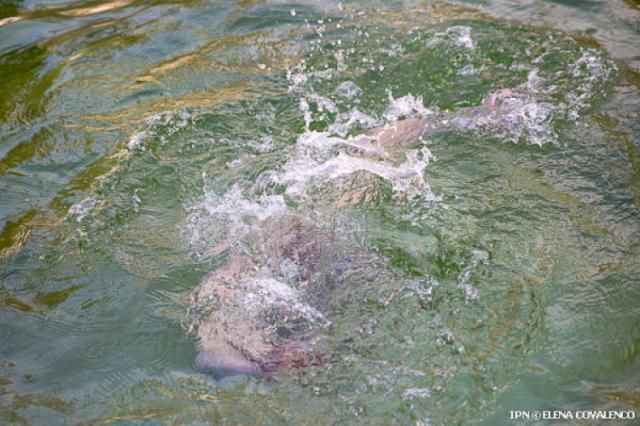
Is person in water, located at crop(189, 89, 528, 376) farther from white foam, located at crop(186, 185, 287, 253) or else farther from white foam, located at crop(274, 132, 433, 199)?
white foam, located at crop(274, 132, 433, 199)

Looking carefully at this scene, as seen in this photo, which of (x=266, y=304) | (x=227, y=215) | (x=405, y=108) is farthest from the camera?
(x=405, y=108)

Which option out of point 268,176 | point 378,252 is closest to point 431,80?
point 268,176

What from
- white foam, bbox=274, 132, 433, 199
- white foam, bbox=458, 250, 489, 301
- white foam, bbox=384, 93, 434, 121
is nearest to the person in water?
white foam, bbox=274, 132, 433, 199

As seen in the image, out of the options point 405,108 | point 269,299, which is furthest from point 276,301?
point 405,108

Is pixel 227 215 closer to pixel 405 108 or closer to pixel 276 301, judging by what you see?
pixel 276 301

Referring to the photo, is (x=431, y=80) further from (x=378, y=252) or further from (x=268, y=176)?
(x=378, y=252)

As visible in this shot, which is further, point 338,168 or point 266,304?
point 338,168
